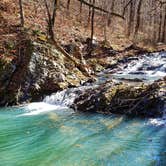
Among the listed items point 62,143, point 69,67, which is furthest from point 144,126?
point 69,67

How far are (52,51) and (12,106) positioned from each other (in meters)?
4.30

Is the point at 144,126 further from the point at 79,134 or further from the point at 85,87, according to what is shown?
the point at 85,87

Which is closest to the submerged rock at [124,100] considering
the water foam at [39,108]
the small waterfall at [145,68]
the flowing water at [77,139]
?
the flowing water at [77,139]

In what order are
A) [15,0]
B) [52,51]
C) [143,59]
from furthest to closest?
1. [15,0]
2. [143,59]
3. [52,51]

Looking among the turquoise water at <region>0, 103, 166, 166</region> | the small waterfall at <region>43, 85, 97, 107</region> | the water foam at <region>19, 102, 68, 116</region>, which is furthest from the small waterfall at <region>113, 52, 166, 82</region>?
the turquoise water at <region>0, 103, 166, 166</region>

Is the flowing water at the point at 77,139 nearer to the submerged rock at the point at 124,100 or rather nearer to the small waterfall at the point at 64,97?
the submerged rock at the point at 124,100

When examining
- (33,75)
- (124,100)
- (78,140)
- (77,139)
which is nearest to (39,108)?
(33,75)

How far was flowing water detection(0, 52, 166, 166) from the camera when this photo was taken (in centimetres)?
919

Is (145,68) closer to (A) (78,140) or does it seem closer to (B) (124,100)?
(B) (124,100)

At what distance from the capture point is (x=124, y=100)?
45.0 feet

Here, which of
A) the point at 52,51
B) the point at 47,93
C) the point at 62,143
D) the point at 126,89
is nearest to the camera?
the point at 62,143

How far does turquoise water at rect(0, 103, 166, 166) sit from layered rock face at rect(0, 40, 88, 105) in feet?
7.37

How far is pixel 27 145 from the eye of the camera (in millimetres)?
10609

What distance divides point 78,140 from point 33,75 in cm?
721
